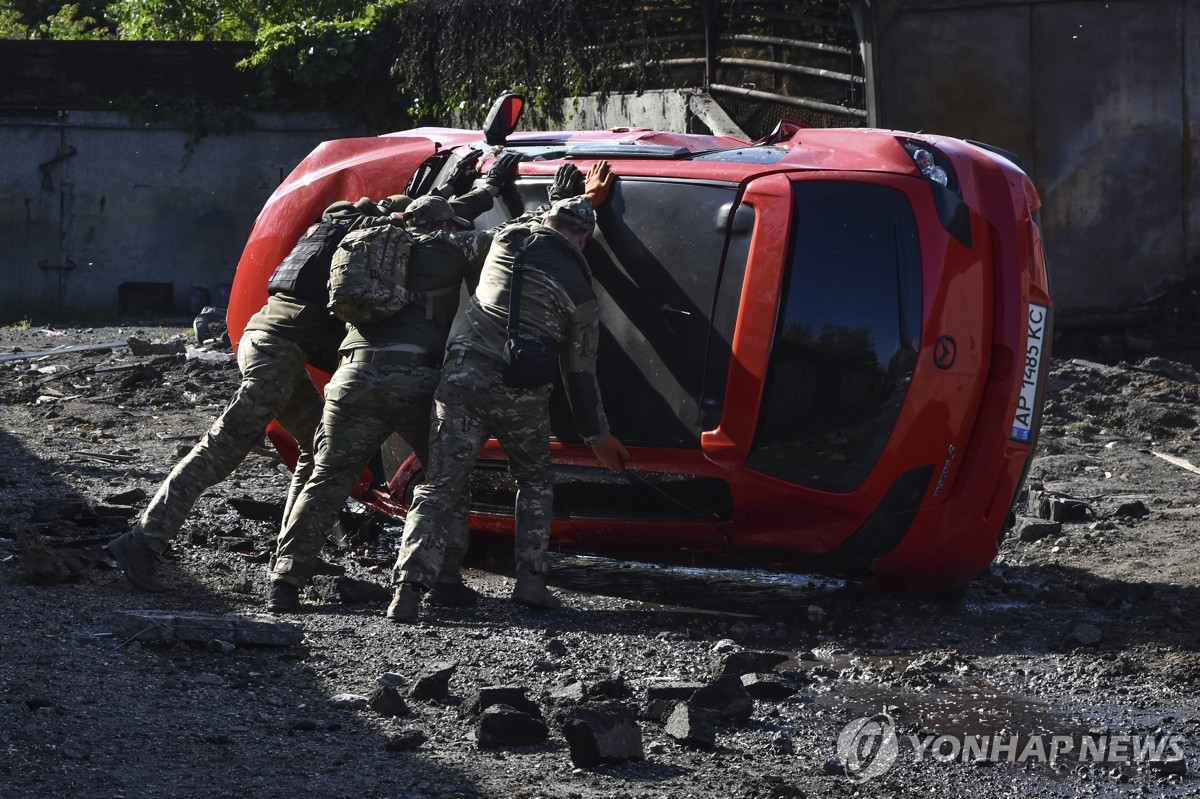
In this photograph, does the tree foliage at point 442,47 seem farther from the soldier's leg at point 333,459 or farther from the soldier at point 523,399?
the soldier's leg at point 333,459

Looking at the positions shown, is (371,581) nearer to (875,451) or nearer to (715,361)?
(715,361)

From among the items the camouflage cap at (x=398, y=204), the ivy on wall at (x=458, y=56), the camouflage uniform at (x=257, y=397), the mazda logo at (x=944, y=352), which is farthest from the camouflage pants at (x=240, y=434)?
the ivy on wall at (x=458, y=56)

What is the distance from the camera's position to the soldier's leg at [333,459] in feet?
18.8

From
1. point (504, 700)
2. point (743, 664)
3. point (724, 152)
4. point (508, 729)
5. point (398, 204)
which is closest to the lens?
point (508, 729)

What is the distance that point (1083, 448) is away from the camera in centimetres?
902

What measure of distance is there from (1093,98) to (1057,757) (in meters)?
8.61

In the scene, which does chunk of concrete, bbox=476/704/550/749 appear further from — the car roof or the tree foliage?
the tree foliage

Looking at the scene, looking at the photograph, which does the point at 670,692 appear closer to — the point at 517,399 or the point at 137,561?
the point at 517,399

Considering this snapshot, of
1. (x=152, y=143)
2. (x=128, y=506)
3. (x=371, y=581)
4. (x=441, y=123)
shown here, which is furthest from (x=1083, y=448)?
(x=152, y=143)

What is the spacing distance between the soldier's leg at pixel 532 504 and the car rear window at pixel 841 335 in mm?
847

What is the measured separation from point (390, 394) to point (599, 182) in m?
1.16

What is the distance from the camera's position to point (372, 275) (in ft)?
19.1

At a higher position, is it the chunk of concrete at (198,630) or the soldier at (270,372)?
the soldier at (270,372)

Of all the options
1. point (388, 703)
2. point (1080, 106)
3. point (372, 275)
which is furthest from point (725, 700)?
point (1080, 106)
